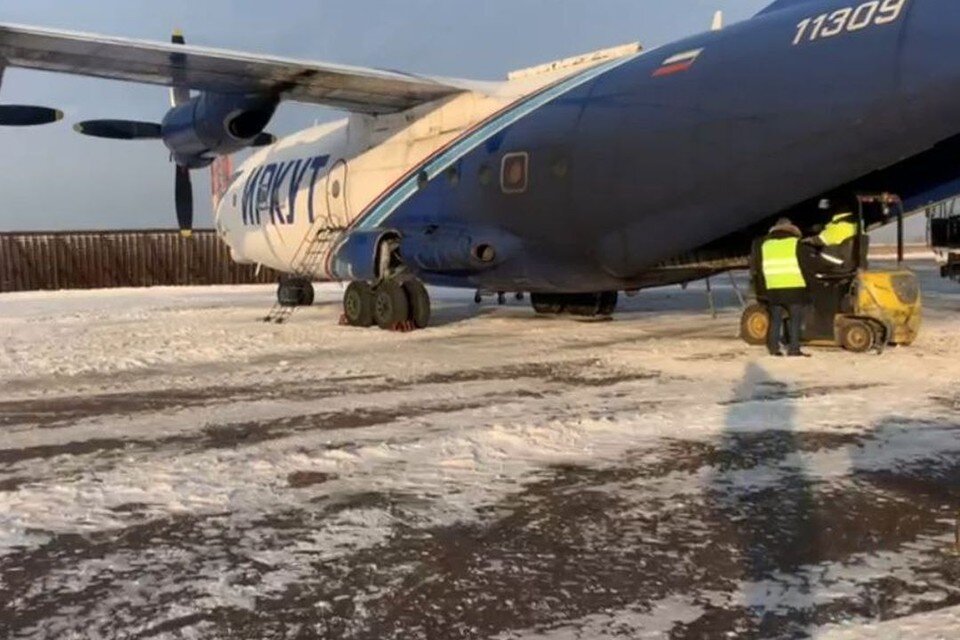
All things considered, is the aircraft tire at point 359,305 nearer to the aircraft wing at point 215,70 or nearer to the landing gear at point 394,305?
the landing gear at point 394,305

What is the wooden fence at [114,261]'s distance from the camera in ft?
106

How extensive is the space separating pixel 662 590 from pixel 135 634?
6.10 feet

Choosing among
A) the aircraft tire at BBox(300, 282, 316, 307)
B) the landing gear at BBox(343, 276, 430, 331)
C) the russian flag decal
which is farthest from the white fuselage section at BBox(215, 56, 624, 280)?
the russian flag decal

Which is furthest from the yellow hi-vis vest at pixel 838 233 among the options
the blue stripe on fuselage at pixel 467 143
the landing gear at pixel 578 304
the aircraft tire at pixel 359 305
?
the aircraft tire at pixel 359 305

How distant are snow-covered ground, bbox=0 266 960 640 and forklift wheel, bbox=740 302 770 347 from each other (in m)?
1.25

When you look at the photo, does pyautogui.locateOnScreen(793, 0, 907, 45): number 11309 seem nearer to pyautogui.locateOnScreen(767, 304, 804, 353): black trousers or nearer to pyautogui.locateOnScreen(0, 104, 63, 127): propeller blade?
pyautogui.locateOnScreen(767, 304, 804, 353): black trousers

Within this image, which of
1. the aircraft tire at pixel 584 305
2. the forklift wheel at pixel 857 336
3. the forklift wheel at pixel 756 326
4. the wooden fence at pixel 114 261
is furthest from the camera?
the wooden fence at pixel 114 261

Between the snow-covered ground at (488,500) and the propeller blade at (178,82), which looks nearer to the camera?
the snow-covered ground at (488,500)

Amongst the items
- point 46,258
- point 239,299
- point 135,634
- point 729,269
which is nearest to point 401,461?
point 135,634

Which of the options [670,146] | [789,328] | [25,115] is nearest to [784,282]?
[789,328]

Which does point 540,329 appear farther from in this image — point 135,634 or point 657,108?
point 135,634

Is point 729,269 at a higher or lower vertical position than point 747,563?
higher

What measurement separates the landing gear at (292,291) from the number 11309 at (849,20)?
11.1m

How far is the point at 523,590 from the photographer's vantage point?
3.43 meters
